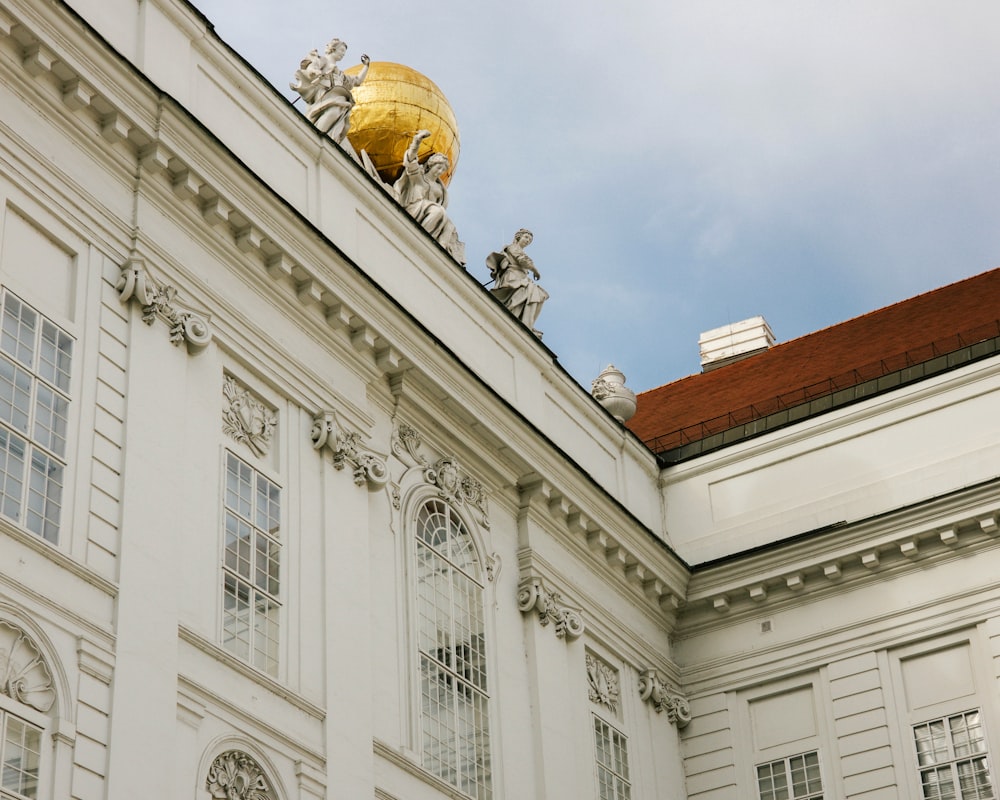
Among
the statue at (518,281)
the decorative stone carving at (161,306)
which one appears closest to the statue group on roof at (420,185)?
the statue at (518,281)

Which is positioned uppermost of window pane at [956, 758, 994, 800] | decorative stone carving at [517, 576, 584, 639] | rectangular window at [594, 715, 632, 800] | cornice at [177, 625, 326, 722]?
decorative stone carving at [517, 576, 584, 639]

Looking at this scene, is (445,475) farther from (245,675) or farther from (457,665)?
(245,675)

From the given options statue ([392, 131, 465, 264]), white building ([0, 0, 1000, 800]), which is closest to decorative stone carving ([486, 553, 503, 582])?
white building ([0, 0, 1000, 800])

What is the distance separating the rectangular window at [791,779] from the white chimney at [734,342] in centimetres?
1139

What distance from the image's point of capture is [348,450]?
18.5 metres

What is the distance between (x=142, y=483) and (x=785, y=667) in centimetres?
981

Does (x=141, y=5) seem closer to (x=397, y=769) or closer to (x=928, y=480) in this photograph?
(x=397, y=769)

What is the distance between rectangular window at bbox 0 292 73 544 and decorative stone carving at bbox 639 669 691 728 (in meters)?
9.26

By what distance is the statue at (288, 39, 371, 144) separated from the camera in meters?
21.2

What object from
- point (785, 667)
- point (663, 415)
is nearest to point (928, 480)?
point (785, 667)

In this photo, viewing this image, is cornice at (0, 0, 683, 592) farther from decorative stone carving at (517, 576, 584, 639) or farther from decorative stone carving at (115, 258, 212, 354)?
decorative stone carving at (517, 576, 584, 639)

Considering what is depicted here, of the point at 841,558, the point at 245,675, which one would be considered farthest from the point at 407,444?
the point at 841,558

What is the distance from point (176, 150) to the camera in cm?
1716

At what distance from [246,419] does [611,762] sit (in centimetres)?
633
